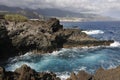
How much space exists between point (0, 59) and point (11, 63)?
4.78 m

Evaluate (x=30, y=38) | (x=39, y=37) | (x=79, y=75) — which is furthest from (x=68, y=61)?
(x=79, y=75)

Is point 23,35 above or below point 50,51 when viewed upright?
above

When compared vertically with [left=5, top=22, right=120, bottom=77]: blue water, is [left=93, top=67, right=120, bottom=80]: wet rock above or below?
above

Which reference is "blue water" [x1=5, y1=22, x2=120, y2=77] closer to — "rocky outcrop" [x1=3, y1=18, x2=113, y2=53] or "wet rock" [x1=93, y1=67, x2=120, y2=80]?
"rocky outcrop" [x1=3, y1=18, x2=113, y2=53]

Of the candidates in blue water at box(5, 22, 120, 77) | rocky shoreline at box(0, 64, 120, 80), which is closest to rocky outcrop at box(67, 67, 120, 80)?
rocky shoreline at box(0, 64, 120, 80)

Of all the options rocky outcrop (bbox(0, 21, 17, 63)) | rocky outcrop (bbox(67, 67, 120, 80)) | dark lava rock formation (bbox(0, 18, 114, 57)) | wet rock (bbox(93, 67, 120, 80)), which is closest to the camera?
wet rock (bbox(93, 67, 120, 80))

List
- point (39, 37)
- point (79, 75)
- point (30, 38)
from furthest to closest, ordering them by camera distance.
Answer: point (39, 37) → point (30, 38) → point (79, 75)

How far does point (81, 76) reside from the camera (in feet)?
76.1

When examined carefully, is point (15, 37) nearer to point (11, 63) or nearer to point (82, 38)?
point (11, 63)

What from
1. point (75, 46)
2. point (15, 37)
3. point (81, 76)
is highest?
point (81, 76)

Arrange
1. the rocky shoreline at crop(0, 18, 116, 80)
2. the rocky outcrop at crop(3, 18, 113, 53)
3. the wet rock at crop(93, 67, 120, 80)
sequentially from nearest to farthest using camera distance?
the wet rock at crop(93, 67, 120, 80) < the rocky shoreline at crop(0, 18, 116, 80) < the rocky outcrop at crop(3, 18, 113, 53)

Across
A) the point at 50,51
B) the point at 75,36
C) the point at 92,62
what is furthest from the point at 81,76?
the point at 75,36

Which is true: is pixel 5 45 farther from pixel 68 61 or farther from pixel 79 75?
pixel 79 75

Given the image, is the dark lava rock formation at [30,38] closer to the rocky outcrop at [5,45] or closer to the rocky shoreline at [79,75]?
the rocky outcrop at [5,45]
